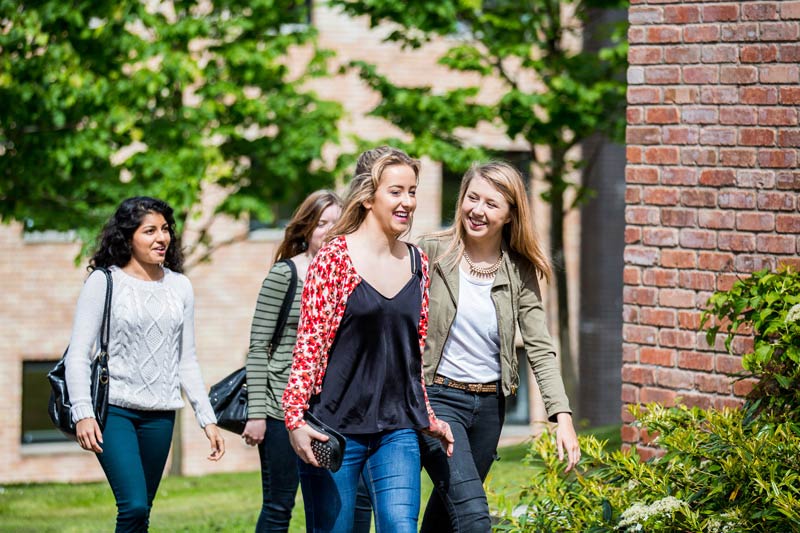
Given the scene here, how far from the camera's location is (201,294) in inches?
808

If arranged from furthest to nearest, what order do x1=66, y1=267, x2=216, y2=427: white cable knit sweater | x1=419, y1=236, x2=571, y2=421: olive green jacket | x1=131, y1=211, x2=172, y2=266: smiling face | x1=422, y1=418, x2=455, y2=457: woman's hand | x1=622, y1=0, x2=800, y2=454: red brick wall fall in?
x1=622, y1=0, x2=800, y2=454: red brick wall → x1=131, y1=211, x2=172, y2=266: smiling face → x1=66, y1=267, x2=216, y2=427: white cable knit sweater → x1=419, y1=236, x2=571, y2=421: olive green jacket → x1=422, y1=418, x2=455, y2=457: woman's hand

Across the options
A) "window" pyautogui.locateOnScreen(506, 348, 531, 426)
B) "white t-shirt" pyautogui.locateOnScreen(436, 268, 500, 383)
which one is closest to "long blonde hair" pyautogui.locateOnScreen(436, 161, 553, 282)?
"white t-shirt" pyautogui.locateOnScreen(436, 268, 500, 383)

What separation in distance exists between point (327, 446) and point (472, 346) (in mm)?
1065

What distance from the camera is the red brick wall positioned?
654 cm

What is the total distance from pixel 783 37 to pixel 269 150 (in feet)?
30.5

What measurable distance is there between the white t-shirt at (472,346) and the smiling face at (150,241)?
1.49m

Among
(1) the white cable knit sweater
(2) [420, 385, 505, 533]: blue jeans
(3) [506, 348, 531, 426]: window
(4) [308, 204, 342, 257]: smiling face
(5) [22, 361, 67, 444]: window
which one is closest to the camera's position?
(2) [420, 385, 505, 533]: blue jeans

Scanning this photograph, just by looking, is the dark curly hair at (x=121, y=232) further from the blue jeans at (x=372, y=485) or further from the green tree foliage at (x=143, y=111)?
the green tree foliage at (x=143, y=111)

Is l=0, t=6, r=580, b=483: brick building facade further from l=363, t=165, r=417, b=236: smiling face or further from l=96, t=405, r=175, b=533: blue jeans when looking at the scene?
l=363, t=165, r=417, b=236: smiling face

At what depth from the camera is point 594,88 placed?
14570mm

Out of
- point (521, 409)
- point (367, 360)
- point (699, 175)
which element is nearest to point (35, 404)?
point (521, 409)

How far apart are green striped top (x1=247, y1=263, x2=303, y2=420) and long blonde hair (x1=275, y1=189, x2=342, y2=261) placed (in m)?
0.21

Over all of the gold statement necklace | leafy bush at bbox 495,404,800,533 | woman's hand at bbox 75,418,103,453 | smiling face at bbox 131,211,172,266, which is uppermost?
smiling face at bbox 131,211,172,266

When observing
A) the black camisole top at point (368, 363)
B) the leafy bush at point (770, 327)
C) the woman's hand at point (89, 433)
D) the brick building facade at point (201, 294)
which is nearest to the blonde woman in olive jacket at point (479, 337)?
the black camisole top at point (368, 363)
